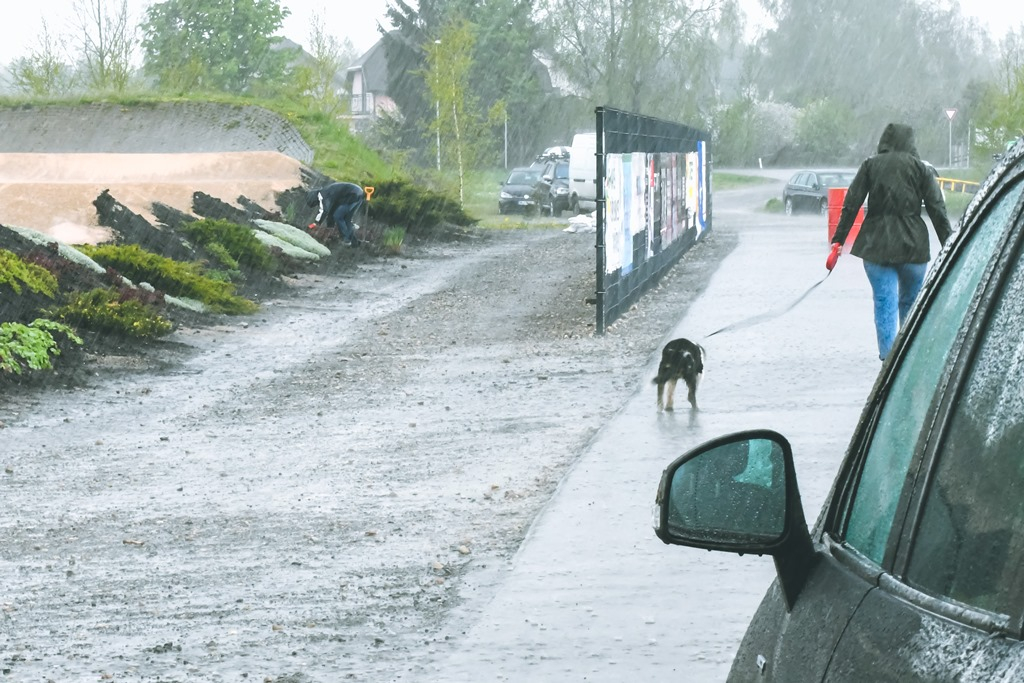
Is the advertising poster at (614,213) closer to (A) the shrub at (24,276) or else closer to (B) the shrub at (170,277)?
(B) the shrub at (170,277)

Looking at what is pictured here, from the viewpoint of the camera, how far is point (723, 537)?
2256 mm

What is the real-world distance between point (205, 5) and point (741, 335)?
80.3m

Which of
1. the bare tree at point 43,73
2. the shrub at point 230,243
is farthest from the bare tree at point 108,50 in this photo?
the shrub at point 230,243

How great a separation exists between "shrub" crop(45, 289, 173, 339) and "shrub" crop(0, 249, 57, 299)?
0.26 meters

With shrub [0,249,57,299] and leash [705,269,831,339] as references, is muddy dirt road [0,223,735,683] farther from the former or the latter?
shrub [0,249,57,299]

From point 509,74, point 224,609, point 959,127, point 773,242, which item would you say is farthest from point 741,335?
point 509,74

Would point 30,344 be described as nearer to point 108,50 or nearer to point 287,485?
point 287,485

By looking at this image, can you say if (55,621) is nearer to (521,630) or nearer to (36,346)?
(521,630)

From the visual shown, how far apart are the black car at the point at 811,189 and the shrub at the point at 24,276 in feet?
94.3

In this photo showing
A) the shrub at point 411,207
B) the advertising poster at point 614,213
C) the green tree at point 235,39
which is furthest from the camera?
the green tree at point 235,39

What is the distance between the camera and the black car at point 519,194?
46.7 metres

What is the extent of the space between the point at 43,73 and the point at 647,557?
61253mm

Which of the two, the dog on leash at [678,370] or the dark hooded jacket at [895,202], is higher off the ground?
the dark hooded jacket at [895,202]

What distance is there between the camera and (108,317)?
50.7 ft
